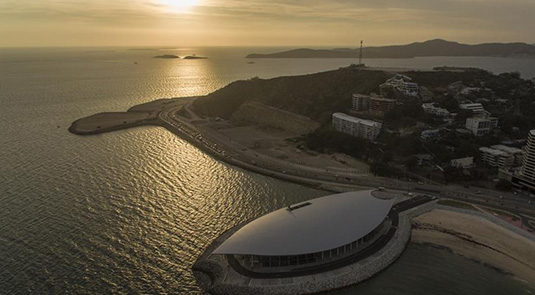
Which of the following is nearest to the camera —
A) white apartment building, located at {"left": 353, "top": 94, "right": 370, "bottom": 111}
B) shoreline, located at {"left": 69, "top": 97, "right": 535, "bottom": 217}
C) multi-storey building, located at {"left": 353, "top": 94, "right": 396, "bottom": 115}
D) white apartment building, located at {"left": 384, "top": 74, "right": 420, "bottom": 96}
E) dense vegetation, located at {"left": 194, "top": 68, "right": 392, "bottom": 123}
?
shoreline, located at {"left": 69, "top": 97, "right": 535, "bottom": 217}

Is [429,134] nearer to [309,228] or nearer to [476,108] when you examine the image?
[476,108]

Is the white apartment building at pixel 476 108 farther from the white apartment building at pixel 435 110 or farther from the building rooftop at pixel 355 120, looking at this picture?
the building rooftop at pixel 355 120

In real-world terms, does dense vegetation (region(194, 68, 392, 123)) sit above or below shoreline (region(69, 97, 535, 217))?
above

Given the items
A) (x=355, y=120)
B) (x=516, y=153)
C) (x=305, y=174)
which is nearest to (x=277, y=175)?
(x=305, y=174)

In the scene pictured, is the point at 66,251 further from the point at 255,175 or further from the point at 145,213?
the point at 255,175

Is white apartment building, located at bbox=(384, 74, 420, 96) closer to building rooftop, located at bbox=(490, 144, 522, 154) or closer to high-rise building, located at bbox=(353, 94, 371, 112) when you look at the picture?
high-rise building, located at bbox=(353, 94, 371, 112)

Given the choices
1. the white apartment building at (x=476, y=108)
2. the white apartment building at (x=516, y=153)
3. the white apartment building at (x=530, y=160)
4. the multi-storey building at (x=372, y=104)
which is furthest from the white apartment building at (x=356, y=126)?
the white apartment building at (x=530, y=160)

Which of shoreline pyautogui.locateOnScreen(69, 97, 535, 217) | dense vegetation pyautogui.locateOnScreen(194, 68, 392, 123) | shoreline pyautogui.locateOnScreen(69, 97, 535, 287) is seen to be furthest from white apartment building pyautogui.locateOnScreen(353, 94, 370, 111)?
shoreline pyautogui.locateOnScreen(69, 97, 535, 287)
